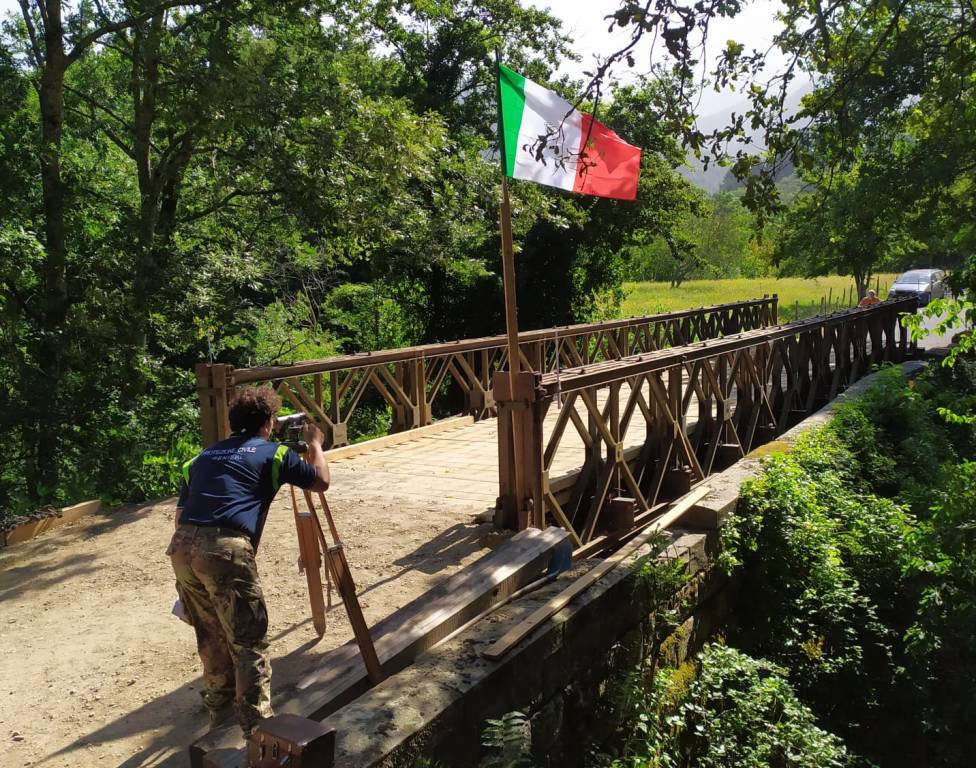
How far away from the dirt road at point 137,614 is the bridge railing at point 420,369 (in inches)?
46.7

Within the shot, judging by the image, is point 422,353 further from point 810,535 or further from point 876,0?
point 876,0

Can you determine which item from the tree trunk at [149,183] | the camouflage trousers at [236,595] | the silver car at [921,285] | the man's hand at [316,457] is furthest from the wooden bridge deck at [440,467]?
the silver car at [921,285]

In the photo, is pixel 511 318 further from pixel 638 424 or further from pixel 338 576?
pixel 638 424

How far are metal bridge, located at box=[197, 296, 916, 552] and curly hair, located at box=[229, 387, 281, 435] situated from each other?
1391 mm

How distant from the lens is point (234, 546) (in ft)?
11.1

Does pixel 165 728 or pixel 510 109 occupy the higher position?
pixel 510 109

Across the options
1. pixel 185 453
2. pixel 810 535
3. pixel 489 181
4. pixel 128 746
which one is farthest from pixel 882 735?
pixel 489 181

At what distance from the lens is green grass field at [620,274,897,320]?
42.2 meters

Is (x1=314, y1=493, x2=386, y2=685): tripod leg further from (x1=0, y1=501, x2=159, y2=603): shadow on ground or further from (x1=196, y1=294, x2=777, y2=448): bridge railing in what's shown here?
(x1=196, y1=294, x2=777, y2=448): bridge railing

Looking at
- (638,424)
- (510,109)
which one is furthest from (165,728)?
(638,424)

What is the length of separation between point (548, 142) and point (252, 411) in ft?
11.7

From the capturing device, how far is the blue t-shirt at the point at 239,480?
344 cm

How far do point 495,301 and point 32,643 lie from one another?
1741 centimetres

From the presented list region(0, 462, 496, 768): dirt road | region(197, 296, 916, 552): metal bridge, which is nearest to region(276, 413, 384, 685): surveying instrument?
region(0, 462, 496, 768): dirt road
